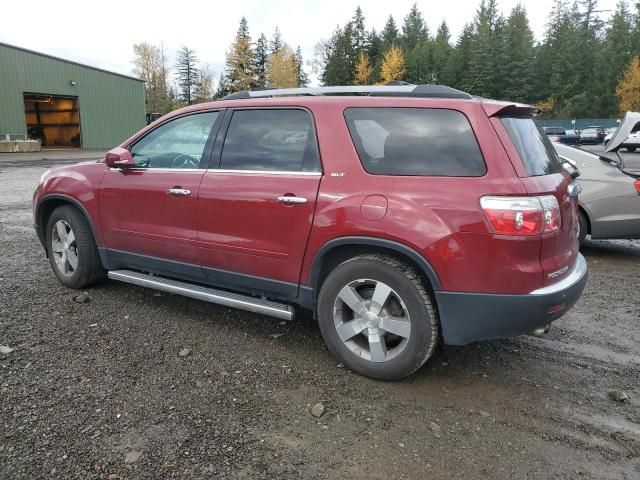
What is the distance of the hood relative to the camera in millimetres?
4844

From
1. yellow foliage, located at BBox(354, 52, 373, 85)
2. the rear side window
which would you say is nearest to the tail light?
the rear side window

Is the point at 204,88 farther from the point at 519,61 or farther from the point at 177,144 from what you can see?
the point at 177,144

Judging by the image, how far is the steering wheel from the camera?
13.2 ft

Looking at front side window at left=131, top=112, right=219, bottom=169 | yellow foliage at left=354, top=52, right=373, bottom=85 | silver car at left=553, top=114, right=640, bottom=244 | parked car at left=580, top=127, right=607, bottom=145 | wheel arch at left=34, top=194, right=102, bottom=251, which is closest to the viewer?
front side window at left=131, top=112, right=219, bottom=169

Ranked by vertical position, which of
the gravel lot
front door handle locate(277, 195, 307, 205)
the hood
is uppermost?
the hood

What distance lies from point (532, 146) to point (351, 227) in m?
1.28

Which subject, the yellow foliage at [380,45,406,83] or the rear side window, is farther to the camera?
the yellow foliage at [380,45,406,83]

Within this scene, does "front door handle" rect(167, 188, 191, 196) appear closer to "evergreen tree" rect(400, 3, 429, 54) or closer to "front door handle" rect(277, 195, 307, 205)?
"front door handle" rect(277, 195, 307, 205)

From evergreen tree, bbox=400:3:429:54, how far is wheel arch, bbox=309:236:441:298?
92763 mm

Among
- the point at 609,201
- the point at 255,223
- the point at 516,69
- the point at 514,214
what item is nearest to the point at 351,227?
the point at 255,223

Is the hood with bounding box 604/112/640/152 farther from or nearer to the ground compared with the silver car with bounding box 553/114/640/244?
farther from the ground

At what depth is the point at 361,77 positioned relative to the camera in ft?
263

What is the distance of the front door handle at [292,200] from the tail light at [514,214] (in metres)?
1.15

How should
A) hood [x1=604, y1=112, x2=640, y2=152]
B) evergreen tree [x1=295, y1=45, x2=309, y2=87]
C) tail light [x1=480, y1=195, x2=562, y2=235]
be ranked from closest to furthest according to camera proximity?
1. tail light [x1=480, y1=195, x2=562, y2=235]
2. hood [x1=604, y1=112, x2=640, y2=152]
3. evergreen tree [x1=295, y1=45, x2=309, y2=87]
